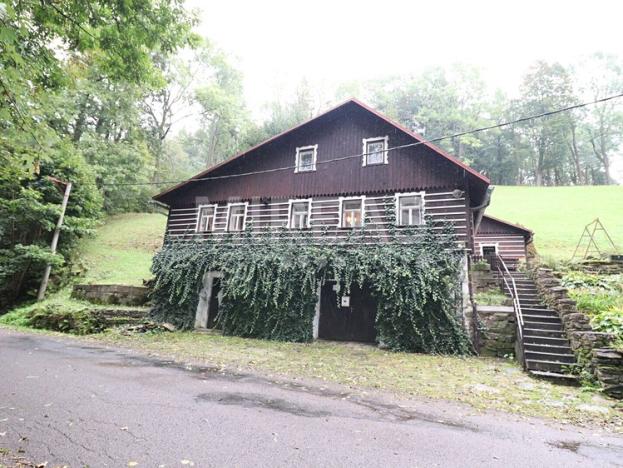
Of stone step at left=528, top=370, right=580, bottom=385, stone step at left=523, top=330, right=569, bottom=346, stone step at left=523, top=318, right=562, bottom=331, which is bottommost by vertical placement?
stone step at left=528, top=370, right=580, bottom=385

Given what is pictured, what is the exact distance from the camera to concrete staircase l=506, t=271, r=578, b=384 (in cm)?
790

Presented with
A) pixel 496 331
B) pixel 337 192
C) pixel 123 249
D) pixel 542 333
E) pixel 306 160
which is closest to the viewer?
pixel 542 333

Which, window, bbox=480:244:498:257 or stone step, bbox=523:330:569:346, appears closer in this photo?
stone step, bbox=523:330:569:346

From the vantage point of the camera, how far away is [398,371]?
825 cm

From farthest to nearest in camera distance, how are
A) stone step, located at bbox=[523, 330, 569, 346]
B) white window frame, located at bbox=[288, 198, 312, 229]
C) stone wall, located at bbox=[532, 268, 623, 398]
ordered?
white window frame, located at bbox=[288, 198, 312, 229]
stone step, located at bbox=[523, 330, 569, 346]
stone wall, located at bbox=[532, 268, 623, 398]

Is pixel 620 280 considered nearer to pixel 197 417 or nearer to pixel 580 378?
pixel 580 378

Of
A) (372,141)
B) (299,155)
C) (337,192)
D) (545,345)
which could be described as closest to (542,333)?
(545,345)

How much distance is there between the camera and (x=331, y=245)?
1262 cm

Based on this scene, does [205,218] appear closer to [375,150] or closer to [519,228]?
[375,150]

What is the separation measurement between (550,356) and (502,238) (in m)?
14.4

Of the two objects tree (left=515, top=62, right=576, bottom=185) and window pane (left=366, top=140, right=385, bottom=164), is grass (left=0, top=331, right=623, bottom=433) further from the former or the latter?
tree (left=515, top=62, right=576, bottom=185)

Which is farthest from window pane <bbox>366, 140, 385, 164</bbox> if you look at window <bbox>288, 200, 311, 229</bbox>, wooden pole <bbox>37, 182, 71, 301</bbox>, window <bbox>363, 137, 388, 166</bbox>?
wooden pole <bbox>37, 182, 71, 301</bbox>

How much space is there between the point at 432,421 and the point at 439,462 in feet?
4.52

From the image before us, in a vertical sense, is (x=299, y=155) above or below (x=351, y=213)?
above
